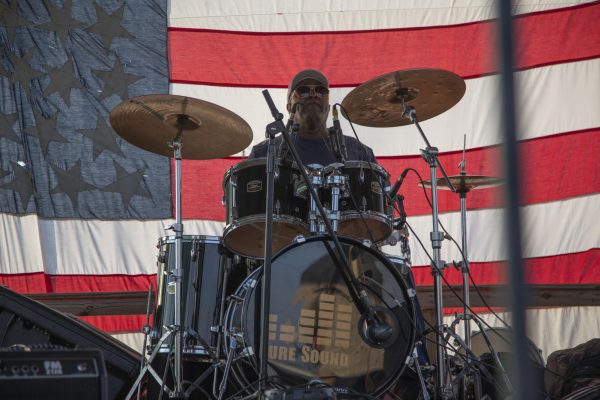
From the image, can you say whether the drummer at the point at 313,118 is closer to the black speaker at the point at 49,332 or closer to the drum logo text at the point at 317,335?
the drum logo text at the point at 317,335

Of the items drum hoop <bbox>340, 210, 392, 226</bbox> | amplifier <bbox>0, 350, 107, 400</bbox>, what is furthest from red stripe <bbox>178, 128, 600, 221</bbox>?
amplifier <bbox>0, 350, 107, 400</bbox>

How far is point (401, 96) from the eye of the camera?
3.35m

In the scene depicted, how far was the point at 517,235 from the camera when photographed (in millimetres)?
580

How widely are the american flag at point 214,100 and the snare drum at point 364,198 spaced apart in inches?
61.3

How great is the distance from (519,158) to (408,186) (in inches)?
166

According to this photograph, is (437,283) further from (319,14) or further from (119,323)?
(319,14)

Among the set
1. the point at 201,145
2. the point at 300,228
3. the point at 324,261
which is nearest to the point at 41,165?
the point at 201,145

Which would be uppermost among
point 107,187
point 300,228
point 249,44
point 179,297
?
point 249,44

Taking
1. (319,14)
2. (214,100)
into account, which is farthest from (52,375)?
(319,14)

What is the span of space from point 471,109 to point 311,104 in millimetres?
1376

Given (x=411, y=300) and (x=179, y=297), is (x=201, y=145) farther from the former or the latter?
(x=411, y=300)

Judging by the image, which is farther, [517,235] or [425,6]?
[425,6]

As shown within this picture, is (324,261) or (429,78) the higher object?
(429,78)

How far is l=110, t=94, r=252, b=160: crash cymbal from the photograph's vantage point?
10.2 feet
